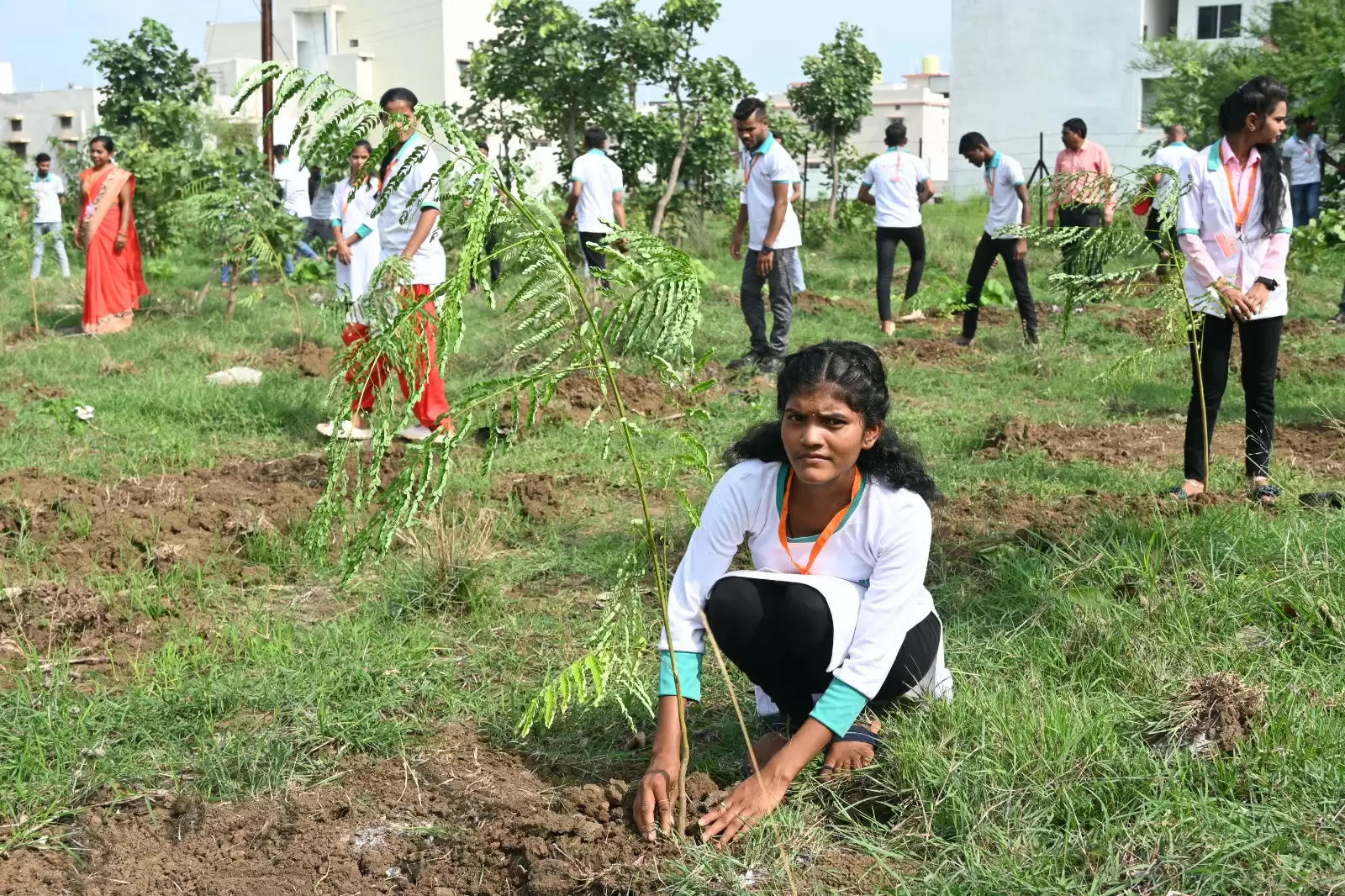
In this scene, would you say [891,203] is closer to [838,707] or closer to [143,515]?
[143,515]

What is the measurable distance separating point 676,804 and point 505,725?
33.2 inches

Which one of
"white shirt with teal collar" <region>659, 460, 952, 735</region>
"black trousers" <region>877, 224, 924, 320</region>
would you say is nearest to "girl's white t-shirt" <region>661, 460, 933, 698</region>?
"white shirt with teal collar" <region>659, 460, 952, 735</region>

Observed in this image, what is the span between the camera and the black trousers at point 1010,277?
9500 millimetres

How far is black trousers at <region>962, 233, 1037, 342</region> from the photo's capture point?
9.50 meters

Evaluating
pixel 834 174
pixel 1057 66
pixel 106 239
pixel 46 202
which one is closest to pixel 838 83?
pixel 834 174

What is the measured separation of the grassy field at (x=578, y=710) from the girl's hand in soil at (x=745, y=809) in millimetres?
48

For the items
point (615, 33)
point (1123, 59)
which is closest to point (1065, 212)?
point (615, 33)

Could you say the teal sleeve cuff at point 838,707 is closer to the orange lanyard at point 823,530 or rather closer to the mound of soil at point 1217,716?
the orange lanyard at point 823,530

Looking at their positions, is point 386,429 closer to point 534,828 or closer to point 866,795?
point 534,828

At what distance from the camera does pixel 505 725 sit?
3.47 meters

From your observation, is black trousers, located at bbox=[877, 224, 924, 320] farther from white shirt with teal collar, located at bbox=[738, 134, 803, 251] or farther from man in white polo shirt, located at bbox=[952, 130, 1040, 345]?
white shirt with teal collar, located at bbox=[738, 134, 803, 251]

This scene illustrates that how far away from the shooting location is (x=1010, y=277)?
31.2ft

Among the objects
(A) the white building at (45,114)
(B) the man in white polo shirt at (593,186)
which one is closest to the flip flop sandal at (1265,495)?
(B) the man in white polo shirt at (593,186)

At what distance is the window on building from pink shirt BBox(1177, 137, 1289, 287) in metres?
33.3
